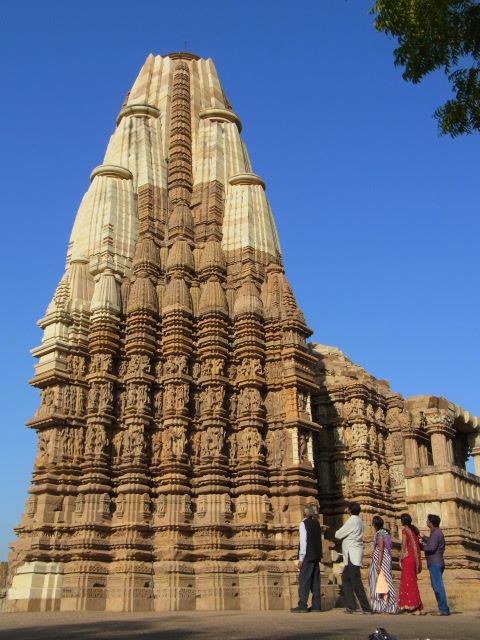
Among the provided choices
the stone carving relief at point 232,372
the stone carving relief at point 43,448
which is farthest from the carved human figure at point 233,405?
the stone carving relief at point 43,448

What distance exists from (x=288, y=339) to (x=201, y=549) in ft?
23.4

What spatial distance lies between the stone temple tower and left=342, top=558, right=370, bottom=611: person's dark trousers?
604 centimetres

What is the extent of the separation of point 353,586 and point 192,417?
9706mm

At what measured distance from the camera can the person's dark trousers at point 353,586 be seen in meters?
13.0

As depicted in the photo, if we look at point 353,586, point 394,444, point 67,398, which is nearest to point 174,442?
point 67,398

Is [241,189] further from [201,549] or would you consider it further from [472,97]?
[472,97]

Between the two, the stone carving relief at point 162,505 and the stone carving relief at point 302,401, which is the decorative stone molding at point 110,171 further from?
the stone carving relief at point 162,505

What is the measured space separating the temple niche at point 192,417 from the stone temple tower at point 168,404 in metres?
0.06

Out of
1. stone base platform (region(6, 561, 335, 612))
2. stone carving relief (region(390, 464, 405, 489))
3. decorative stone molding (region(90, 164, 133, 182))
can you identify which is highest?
decorative stone molding (region(90, 164, 133, 182))

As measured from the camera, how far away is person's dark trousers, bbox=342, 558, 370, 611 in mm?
13039

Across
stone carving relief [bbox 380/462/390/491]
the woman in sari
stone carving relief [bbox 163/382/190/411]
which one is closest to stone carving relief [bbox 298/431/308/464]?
stone carving relief [bbox 163/382/190/411]

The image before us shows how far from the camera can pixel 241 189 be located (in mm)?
26484

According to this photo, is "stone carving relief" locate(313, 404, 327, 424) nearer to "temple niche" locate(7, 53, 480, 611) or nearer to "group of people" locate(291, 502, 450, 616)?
"temple niche" locate(7, 53, 480, 611)

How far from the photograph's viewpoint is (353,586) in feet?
43.7
